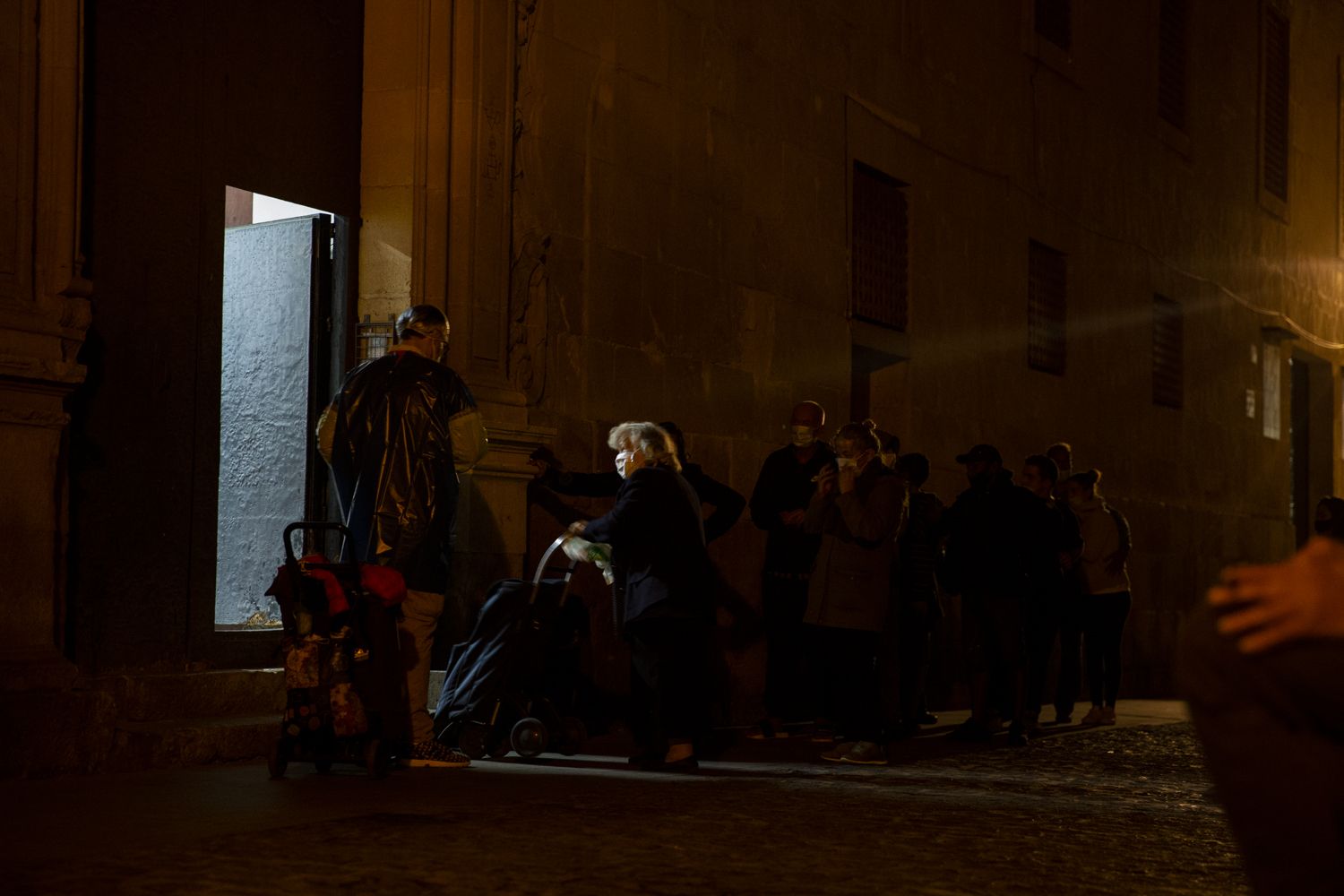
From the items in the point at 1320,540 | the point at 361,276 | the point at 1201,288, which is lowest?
the point at 1320,540

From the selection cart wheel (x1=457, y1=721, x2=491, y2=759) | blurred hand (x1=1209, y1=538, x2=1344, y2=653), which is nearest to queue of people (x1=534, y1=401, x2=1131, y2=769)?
cart wheel (x1=457, y1=721, x2=491, y2=759)

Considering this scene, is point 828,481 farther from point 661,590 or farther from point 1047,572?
point 1047,572

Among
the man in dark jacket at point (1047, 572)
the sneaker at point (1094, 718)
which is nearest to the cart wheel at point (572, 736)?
the man in dark jacket at point (1047, 572)

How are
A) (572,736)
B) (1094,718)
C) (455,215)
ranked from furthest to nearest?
(1094,718), (455,215), (572,736)

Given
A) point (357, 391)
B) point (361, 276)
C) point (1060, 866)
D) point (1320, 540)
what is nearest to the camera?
point (1320, 540)

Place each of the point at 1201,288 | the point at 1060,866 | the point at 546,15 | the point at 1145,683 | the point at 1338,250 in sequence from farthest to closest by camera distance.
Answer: the point at 1338,250, the point at 1201,288, the point at 1145,683, the point at 546,15, the point at 1060,866

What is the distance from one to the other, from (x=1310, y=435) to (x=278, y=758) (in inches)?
862

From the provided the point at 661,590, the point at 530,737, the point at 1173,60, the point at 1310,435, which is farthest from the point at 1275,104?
the point at 530,737

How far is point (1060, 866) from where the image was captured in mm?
5828

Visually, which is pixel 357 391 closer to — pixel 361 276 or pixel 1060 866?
pixel 361 276

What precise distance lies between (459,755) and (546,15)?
469 cm

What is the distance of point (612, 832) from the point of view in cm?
616

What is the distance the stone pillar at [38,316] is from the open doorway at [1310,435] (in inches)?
826

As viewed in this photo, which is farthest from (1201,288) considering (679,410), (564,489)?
(564,489)
